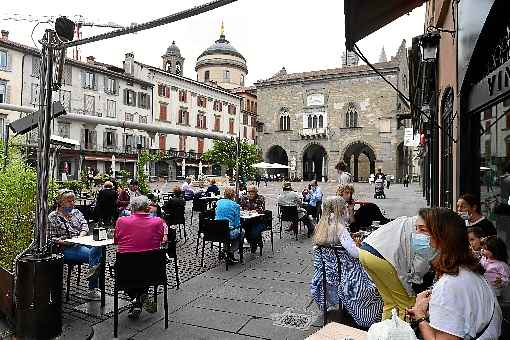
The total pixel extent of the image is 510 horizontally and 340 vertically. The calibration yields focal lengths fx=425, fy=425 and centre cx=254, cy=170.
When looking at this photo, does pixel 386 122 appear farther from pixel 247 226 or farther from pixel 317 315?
pixel 317 315

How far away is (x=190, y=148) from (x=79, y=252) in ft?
153

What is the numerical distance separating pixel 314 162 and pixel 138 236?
170 ft

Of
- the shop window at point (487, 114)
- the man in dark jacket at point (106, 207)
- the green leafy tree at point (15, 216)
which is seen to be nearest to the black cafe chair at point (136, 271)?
the green leafy tree at point (15, 216)

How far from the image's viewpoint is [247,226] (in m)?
7.97

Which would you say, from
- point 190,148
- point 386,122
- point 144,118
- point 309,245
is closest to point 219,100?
point 190,148

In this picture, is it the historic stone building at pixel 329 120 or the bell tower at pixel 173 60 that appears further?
the bell tower at pixel 173 60

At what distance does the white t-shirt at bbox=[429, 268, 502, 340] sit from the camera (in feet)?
6.84

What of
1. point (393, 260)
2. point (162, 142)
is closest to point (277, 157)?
point (162, 142)

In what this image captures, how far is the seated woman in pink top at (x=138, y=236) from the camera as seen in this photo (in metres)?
4.66

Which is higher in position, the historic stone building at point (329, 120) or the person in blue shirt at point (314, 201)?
the historic stone building at point (329, 120)

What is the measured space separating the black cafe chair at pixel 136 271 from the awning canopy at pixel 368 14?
309 cm

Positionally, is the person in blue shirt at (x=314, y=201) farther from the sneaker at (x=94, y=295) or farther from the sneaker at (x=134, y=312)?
the sneaker at (x=134, y=312)

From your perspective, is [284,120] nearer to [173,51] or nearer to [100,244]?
[173,51]

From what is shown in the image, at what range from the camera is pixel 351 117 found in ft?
160
